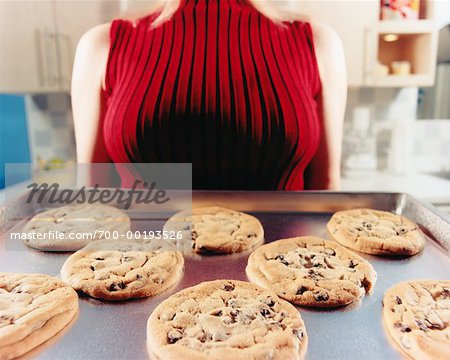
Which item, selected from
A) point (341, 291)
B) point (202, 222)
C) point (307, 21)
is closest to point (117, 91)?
point (202, 222)

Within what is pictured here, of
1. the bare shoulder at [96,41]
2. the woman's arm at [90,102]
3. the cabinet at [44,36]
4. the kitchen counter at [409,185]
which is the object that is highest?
the cabinet at [44,36]

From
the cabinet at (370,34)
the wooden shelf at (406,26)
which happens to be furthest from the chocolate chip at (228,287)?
the wooden shelf at (406,26)

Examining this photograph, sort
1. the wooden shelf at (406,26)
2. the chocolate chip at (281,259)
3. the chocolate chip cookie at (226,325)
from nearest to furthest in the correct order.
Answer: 1. the chocolate chip cookie at (226,325)
2. the chocolate chip at (281,259)
3. the wooden shelf at (406,26)

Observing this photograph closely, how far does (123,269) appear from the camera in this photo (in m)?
0.75

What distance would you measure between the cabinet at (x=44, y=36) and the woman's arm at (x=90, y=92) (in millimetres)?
1042

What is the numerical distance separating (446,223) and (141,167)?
2.45 feet

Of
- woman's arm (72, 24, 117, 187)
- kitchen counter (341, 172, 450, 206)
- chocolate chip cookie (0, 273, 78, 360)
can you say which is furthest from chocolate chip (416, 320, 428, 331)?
kitchen counter (341, 172, 450, 206)

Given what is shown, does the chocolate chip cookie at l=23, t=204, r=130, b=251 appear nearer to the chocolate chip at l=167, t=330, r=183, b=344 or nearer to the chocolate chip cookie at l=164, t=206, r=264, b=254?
the chocolate chip cookie at l=164, t=206, r=264, b=254

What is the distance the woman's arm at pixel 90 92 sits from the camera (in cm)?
116

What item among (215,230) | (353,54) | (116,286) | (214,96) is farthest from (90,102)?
(353,54)

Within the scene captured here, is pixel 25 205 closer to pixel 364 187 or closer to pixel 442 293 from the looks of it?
pixel 442 293

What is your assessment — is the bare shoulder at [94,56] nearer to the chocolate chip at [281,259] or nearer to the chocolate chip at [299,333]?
the chocolate chip at [281,259]

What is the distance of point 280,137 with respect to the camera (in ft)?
3.66

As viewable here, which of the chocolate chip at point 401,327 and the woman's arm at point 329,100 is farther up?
the woman's arm at point 329,100
